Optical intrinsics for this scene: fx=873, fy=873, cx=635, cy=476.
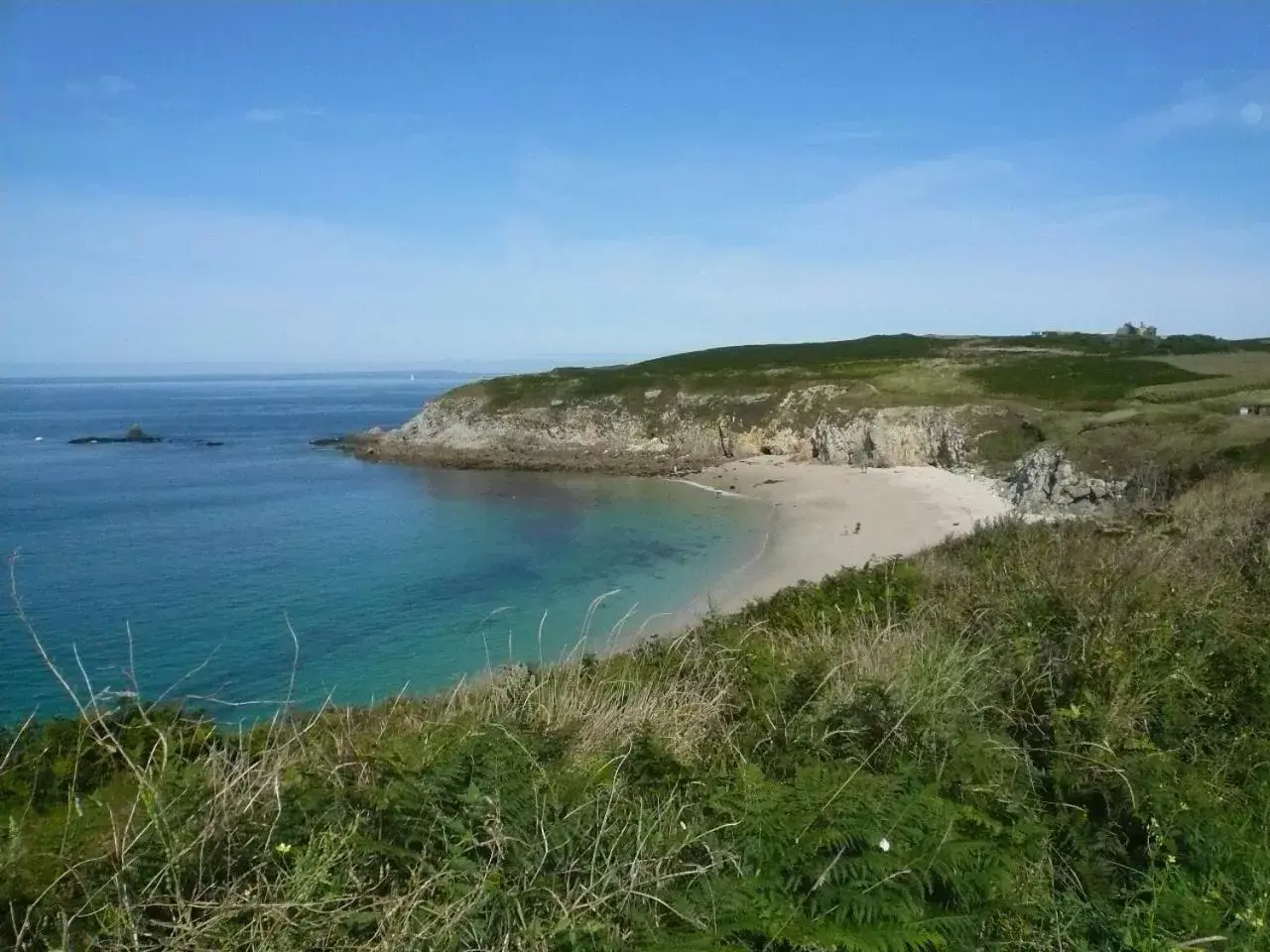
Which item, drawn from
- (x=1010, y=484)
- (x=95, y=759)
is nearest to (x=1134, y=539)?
(x=95, y=759)

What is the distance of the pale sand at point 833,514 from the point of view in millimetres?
24516

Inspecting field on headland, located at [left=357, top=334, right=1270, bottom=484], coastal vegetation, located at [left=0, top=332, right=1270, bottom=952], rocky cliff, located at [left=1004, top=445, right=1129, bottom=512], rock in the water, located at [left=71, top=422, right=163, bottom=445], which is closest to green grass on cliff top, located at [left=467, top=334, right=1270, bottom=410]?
field on headland, located at [left=357, top=334, right=1270, bottom=484]

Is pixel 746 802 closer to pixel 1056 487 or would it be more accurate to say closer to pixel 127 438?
pixel 1056 487

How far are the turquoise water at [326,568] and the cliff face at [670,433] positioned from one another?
587 cm

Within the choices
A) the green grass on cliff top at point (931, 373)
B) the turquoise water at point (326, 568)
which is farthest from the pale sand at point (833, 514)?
the green grass on cliff top at point (931, 373)

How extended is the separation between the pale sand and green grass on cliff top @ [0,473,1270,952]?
495 inches

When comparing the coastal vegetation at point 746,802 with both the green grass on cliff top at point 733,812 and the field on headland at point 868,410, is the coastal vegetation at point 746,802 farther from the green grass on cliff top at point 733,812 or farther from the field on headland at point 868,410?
the field on headland at point 868,410

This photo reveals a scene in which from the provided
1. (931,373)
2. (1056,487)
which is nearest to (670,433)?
(931,373)

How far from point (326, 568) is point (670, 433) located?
33.0 meters

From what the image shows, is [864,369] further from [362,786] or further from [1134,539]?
[362,786]

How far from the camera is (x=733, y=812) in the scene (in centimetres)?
338

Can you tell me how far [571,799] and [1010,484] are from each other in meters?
35.1

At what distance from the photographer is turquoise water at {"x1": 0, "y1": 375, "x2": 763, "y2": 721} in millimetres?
17969

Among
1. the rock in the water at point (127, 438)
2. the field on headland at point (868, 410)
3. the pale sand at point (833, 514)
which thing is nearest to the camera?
the pale sand at point (833, 514)
